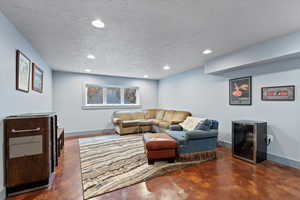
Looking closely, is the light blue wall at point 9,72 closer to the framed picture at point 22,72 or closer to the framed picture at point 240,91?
the framed picture at point 22,72

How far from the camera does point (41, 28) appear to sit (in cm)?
210

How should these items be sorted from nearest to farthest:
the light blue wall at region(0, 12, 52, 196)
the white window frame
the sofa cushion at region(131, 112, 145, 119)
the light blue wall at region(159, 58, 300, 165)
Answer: the light blue wall at region(0, 12, 52, 196), the light blue wall at region(159, 58, 300, 165), the white window frame, the sofa cushion at region(131, 112, 145, 119)

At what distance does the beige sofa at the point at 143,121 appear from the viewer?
490cm

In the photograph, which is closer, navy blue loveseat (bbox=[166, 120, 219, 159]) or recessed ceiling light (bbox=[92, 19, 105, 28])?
recessed ceiling light (bbox=[92, 19, 105, 28])

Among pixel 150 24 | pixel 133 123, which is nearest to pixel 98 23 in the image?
pixel 150 24

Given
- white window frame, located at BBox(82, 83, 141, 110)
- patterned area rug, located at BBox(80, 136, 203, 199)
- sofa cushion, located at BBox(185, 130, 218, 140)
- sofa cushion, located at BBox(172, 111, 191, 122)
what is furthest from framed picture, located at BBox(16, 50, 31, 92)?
sofa cushion, located at BBox(172, 111, 191, 122)

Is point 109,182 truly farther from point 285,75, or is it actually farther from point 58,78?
point 58,78

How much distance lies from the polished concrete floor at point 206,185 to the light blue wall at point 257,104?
1.91 ft

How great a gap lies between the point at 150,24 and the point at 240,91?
2.79 meters

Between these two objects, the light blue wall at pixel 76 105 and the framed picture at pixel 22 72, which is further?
the light blue wall at pixel 76 105

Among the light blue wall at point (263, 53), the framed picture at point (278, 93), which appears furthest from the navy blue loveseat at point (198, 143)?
the light blue wall at point (263, 53)

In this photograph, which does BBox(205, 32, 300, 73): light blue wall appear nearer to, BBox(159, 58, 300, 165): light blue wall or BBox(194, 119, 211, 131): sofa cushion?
BBox(159, 58, 300, 165): light blue wall

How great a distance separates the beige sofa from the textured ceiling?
254cm

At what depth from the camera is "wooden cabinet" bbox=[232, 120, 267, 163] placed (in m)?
2.76
